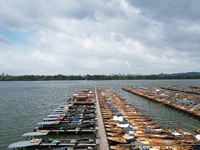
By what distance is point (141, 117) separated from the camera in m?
36.7

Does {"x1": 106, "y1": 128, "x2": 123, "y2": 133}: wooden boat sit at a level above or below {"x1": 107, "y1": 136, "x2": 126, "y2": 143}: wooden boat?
above

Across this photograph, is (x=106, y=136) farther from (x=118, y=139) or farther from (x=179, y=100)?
(x=179, y=100)

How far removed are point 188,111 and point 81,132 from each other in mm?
28328

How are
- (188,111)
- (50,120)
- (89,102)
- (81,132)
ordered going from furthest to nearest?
(89,102) < (188,111) < (50,120) < (81,132)

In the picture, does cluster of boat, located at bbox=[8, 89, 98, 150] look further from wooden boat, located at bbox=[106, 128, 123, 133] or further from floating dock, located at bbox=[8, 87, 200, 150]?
wooden boat, located at bbox=[106, 128, 123, 133]

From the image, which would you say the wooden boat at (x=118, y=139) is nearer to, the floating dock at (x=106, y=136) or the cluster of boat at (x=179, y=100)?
the floating dock at (x=106, y=136)

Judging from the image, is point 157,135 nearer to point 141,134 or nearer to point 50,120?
point 141,134

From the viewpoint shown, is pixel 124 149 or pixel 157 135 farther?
pixel 157 135

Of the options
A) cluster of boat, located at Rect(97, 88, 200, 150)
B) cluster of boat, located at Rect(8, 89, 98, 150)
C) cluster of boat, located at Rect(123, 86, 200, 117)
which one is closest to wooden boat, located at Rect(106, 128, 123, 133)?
cluster of boat, located at Rect(97, 88, 200, 150)

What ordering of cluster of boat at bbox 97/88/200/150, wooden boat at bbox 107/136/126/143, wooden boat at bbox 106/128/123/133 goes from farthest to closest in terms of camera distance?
1. wooden boat at bbox 106/128/123/133
2. wooden boat at bbox 107/136/126/143
3. cluster of boat at bbox 97/88/200/150

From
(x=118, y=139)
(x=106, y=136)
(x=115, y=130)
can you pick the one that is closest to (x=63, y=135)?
(x=106, y=136)

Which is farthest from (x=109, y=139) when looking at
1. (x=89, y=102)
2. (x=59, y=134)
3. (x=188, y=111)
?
(x=89, y=102)

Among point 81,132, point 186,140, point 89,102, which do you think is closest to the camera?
point 186,140

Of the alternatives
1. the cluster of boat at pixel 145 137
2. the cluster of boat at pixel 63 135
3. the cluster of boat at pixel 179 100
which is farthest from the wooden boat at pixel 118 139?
the cluster of boat at pixel 179 100
